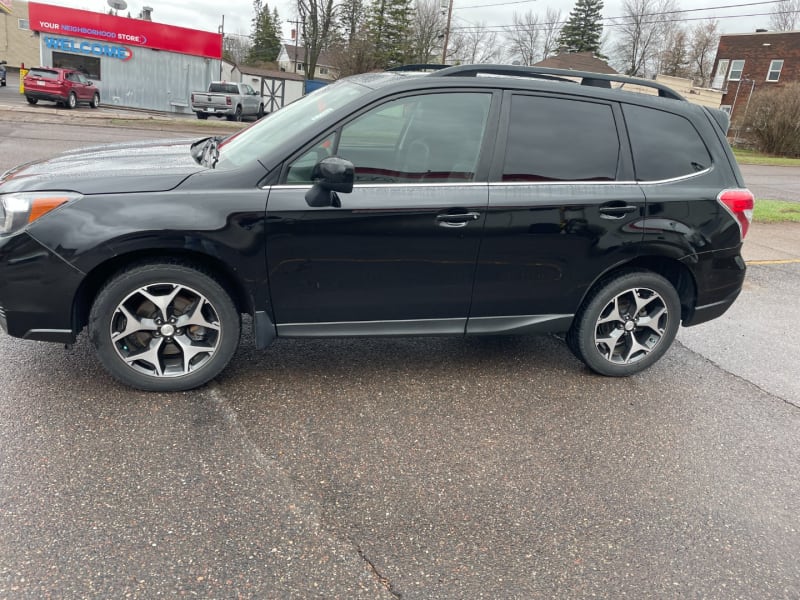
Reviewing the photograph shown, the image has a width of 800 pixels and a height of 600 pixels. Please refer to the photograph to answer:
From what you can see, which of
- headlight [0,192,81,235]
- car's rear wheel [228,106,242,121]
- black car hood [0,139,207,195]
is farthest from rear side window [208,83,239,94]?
headlight [0,192,81,235]

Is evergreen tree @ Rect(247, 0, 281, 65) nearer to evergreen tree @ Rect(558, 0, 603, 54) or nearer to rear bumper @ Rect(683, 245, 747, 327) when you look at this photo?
evergreen tree @ Rect(558, 0, 603, 54)

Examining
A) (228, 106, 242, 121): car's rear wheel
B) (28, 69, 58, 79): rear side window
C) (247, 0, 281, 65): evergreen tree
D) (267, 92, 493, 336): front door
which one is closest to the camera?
(267, 92, 493, 336): front door

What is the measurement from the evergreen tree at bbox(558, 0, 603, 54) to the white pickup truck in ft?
164

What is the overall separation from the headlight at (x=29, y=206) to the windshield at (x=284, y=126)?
874 millimetres

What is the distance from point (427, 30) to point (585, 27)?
1986 cm

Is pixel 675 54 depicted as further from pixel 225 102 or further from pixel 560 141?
pixel 560 141

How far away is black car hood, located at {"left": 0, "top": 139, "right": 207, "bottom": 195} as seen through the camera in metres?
3.39

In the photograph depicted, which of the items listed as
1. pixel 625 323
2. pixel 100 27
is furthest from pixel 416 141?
pixel 100 27

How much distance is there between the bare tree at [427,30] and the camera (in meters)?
58.5

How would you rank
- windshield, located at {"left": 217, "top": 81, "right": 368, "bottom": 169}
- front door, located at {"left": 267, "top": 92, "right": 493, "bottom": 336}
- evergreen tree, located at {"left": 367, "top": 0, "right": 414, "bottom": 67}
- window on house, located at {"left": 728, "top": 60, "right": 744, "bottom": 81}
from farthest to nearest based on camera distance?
evergreen tree, located at {"left": 367, "top": 0, "right": 414, "bottom": 67} < window on house, located at {"left": 728, "top": 60, "right": 744, "bottom": 81} < windshield, located at {"left": 217, "top": 81, "right": 368, "bottom": 169} < front door, located at {"left": 267, "top": 92, "right": 493, "bottom": 336}

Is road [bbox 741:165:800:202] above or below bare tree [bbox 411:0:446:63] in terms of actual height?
below

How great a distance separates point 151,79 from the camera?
34.5 m

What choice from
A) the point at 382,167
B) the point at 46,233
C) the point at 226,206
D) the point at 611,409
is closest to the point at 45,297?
the point at 46,233

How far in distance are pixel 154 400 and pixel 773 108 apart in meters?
34.4
